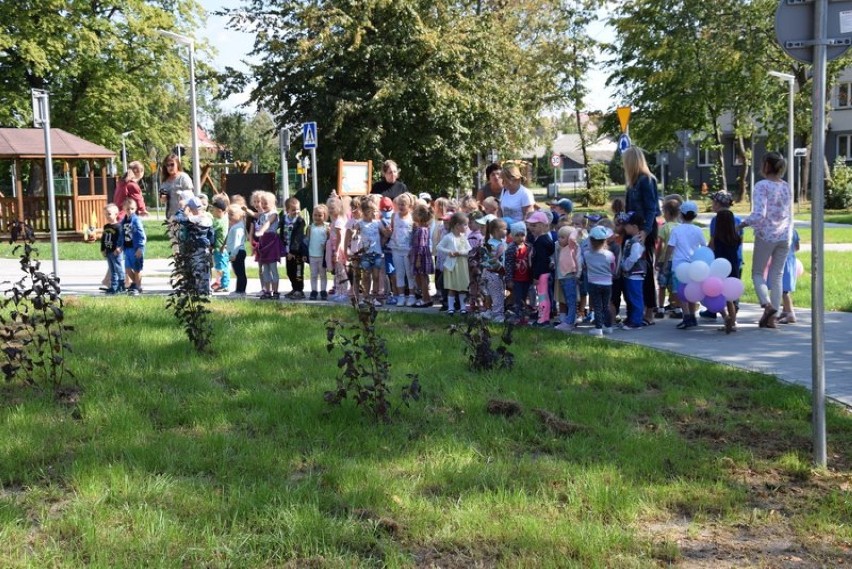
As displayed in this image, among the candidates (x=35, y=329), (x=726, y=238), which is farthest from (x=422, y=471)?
(x=726, y=238)

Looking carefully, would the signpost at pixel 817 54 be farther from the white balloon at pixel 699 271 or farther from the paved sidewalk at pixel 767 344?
the white balloon at pixel 699 271

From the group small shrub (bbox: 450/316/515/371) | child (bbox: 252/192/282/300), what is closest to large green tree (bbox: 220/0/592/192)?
child (bbox: 252/192/282/300)

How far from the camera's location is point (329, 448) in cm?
579

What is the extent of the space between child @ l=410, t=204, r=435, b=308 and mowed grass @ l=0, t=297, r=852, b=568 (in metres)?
4.35

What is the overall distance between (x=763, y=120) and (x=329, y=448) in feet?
147

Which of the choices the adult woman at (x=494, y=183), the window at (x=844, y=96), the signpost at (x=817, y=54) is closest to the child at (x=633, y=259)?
the adult woman at (x=494, y=183)

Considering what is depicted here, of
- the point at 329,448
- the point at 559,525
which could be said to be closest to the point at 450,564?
the point at 559,525

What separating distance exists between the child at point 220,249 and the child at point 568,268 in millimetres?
6129

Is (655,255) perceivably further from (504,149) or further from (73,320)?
(504,149)

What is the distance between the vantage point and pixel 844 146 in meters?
61.9

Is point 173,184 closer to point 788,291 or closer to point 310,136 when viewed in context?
point 310,136

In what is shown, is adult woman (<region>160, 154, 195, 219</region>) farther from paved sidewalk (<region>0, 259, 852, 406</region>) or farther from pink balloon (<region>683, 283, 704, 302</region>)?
pink balloon (<region>683, 283, 704, 302</region>)

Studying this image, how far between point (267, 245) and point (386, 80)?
13624 mm

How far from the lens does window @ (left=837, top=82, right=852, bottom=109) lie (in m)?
61.1
